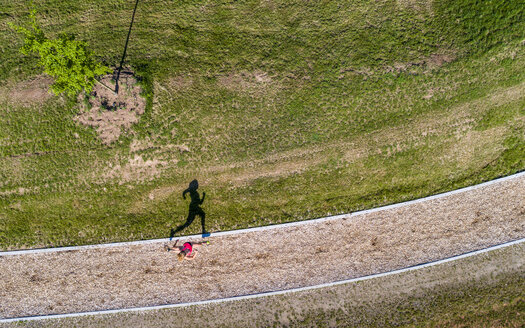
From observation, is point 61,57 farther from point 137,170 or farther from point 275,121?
point 275,121

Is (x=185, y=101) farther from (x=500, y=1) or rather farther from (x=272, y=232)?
(x=500, y=1)

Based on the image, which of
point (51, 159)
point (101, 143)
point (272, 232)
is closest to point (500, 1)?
point (272, 232)

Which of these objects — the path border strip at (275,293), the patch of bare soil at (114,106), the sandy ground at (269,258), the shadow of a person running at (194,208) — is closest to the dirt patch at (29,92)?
the patch of bare soil at (114,106)

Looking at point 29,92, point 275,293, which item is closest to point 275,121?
point 275,293

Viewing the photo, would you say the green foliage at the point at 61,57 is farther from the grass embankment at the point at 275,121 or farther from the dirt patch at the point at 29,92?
the dirt patch at the point at 29,92

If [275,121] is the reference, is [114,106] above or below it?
above

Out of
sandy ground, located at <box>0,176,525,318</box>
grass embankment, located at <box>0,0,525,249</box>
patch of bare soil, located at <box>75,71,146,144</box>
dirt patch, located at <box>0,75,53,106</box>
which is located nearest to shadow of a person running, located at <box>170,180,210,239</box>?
grass embankment, located at <box>0,0,525,249</box>
